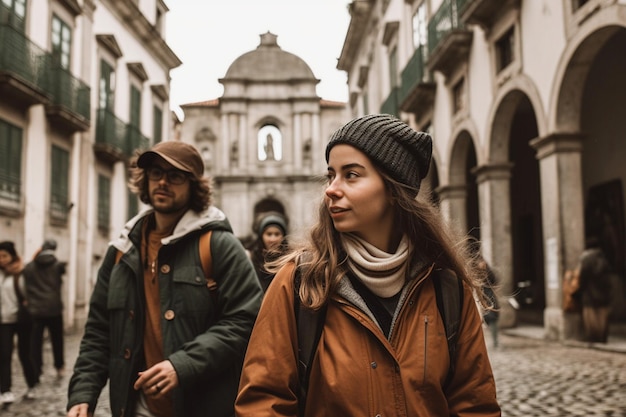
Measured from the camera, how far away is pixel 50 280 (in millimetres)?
8703

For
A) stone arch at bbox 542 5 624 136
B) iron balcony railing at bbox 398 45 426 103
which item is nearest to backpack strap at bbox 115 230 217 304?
stone arch at bbox 542 5 624 136

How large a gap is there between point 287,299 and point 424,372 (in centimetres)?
43

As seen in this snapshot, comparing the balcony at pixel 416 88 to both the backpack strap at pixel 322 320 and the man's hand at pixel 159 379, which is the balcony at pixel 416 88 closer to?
the man's hand at pixel 159 379

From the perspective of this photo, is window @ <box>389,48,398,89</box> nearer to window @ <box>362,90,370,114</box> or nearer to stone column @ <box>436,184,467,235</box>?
window @ <box>362,90,370,114</box>

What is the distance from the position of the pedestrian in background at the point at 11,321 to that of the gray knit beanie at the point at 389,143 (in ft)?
22.0

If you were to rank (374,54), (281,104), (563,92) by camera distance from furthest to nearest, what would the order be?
(281,104) < (374,54) < (563,92)

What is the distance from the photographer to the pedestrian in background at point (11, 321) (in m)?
7.61

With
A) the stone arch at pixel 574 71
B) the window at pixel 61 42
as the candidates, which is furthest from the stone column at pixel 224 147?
the stone arch at pixel 574 71

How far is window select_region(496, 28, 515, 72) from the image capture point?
46.4 ft

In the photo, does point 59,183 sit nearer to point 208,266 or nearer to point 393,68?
point 393,68

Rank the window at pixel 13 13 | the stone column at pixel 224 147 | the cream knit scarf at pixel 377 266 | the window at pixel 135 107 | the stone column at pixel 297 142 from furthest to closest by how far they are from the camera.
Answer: the stone column at pixel 297 142
the stone column at pixel 224 147
the window at pixel 135 107
the window at pixel 13 13
the cream knit scarf at pixel 377 266

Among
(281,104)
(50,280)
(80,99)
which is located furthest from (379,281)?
(281,104)

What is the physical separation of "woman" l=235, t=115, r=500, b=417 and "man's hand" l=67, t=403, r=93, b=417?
1.11 m

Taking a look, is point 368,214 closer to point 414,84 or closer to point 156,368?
point 156,368
